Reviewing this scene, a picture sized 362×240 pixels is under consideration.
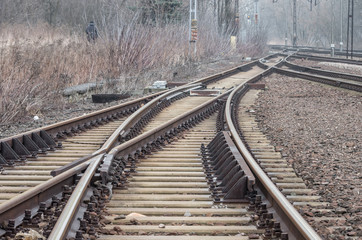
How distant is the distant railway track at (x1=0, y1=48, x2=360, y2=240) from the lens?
4164 millimetres

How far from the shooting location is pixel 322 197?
17.3 feet

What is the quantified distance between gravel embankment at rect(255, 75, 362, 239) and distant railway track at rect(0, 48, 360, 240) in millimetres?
301

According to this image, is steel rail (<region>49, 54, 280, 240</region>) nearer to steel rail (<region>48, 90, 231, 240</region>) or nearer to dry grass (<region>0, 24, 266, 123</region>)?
steel rail (<region>48, 90, 231, 240</region>)

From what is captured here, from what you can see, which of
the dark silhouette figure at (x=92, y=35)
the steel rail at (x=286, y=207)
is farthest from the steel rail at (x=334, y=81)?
the steel rail at (x=286, y=207)

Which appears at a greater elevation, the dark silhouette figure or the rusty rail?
the dark silhouette figure

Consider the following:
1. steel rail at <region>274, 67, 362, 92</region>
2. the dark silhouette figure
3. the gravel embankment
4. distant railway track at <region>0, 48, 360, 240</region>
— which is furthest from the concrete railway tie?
the dark silhouette figure

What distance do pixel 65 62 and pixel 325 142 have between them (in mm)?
8557

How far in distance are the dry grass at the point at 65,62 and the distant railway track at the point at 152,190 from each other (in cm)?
286

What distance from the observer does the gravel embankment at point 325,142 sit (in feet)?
15.5

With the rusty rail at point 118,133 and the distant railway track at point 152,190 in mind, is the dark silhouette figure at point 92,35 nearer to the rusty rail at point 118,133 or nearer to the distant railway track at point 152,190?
the rusty rail at point 118,133

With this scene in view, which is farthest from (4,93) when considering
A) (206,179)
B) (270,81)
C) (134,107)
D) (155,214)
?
(270,81)

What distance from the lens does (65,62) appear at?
14906mm

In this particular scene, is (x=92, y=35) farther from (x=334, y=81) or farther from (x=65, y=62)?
(x=334, y=81)

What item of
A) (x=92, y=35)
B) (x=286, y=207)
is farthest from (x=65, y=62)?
(x=286, y=207)
